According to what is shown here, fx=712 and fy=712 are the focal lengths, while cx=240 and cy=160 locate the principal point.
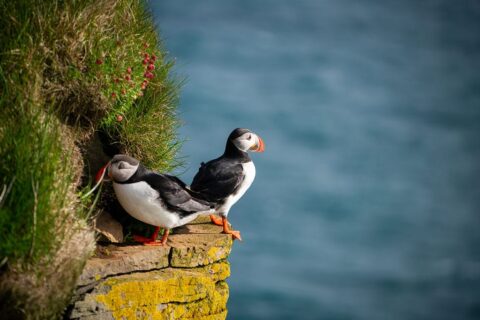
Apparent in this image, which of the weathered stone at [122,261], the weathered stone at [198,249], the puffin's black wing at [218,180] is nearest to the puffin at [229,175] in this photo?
the puffin's black wing at [218,180]

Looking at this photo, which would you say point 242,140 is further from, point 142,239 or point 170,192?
point 142,239

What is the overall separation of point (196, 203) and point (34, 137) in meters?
2.20

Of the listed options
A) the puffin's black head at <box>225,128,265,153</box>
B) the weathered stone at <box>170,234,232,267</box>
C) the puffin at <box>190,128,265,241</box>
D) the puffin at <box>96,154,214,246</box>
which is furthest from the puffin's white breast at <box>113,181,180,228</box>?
the puffin's black head at <box>225,128,265,153</box>

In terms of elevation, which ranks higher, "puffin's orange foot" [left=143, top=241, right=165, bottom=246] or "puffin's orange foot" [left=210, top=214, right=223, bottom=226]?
"puffin's orange foot" [left=210, top=214, right=223, bottom=226]

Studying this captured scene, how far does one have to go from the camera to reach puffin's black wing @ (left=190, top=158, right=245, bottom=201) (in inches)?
354

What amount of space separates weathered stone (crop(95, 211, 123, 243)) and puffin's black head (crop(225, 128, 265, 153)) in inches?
69.9

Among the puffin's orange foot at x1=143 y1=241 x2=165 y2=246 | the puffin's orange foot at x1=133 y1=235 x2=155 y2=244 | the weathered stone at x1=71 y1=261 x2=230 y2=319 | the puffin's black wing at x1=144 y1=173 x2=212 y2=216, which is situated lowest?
the weathered stone at x1=71 y1=261 x2=230 y2=319

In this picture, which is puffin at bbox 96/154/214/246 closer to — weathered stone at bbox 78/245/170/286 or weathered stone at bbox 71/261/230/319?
weathered stone at bbox 78/245/170/286

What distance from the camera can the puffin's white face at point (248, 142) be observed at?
9.46m

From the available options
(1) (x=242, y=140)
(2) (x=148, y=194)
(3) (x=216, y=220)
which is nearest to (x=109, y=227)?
(2) (x=148, y=194)

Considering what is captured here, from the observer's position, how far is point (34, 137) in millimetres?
7117

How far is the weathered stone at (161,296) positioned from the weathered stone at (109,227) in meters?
0.78

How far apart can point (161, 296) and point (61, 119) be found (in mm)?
2480

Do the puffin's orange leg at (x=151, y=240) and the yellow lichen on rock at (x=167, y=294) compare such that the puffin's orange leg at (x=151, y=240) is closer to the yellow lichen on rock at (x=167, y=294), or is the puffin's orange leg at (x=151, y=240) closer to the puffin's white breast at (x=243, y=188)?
the yellow lichen on rock at (x=167, y=294)
